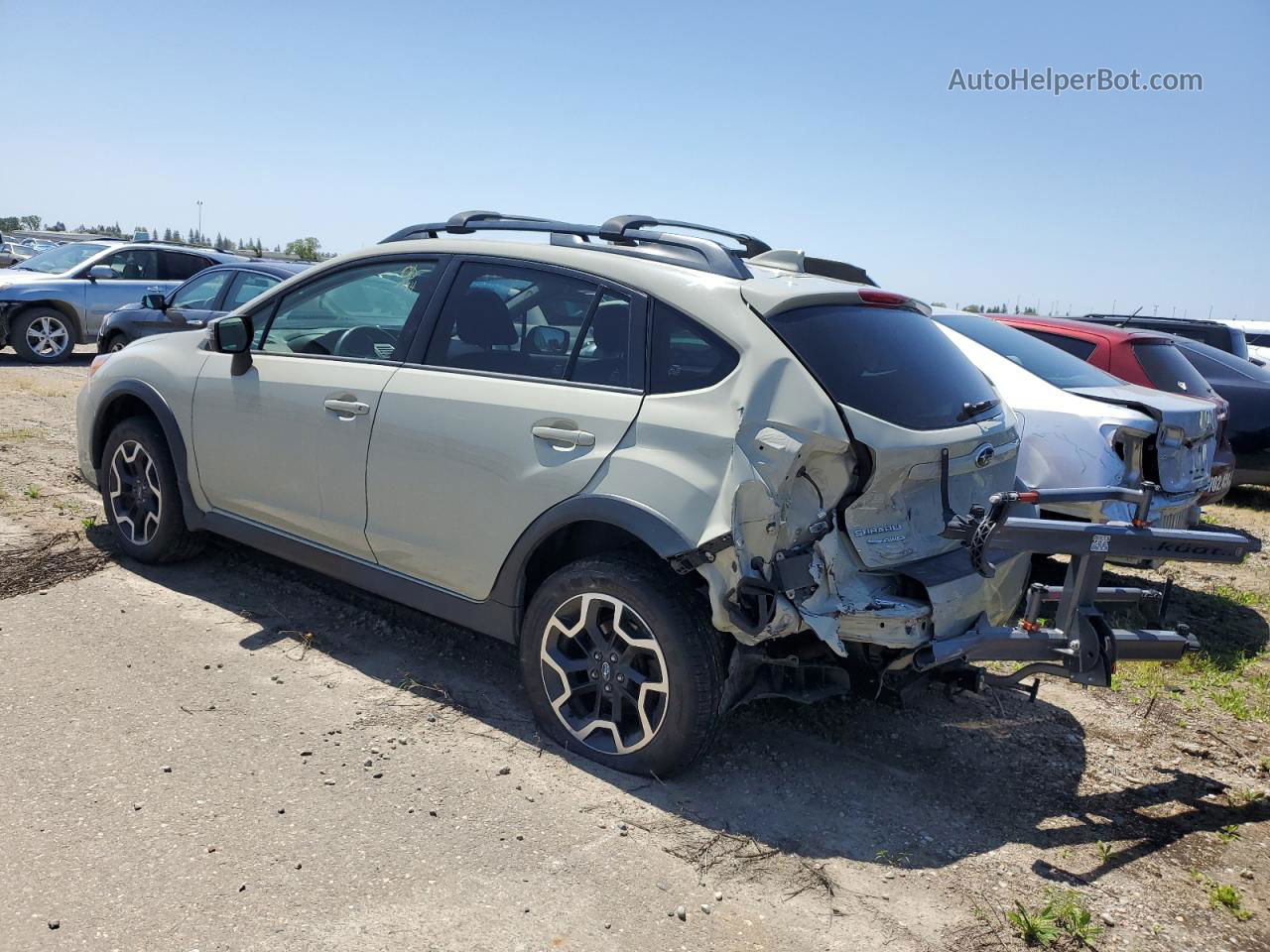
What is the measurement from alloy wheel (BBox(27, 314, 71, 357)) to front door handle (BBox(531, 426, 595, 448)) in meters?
14.1

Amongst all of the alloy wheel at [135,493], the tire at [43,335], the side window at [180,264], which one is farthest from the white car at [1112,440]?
the tire at [43,335]

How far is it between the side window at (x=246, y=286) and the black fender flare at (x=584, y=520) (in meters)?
8.42

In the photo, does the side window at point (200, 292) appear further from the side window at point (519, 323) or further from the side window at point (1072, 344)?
the side window at point (1072, 344)

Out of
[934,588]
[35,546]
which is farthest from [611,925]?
[35,546]

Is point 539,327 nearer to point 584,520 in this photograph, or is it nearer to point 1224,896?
point 584,520

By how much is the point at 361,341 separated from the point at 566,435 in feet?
4.56

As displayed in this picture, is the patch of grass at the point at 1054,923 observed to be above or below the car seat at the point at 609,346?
below

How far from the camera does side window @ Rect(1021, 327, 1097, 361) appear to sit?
7.22 metres

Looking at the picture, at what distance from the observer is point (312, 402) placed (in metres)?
4.51

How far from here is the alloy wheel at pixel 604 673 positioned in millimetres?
3572

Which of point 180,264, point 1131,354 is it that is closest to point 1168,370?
point 1131,354

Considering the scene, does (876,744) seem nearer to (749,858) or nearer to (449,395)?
(749,858)

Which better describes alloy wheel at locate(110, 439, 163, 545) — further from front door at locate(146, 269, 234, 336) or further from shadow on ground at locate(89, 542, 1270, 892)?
front door at locate(146, 269, 234, 336)

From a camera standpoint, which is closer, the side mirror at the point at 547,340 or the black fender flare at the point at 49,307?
the side mirror at the point at 547,340
